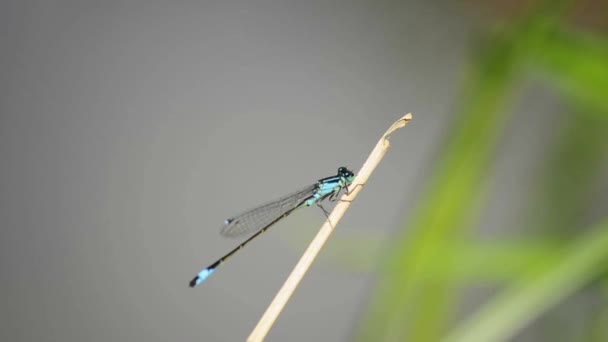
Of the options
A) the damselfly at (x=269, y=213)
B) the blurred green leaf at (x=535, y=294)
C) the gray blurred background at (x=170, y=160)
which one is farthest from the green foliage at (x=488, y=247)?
the gray blurred background at (x=170, y=160)

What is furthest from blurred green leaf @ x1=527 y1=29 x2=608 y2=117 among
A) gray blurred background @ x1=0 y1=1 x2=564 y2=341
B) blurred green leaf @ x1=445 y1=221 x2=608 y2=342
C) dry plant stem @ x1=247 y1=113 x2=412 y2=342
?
gray blurred background @ x1=0 y1=1 x2=564 y2=341

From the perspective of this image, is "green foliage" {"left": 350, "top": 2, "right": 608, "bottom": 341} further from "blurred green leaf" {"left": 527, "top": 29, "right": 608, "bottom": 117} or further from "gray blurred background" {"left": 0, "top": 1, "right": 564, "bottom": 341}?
"gray blurred background" {"left": 0, "top": 1, "right": 564, "bottom": 341}

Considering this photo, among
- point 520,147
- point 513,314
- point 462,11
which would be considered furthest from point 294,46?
point 513,314

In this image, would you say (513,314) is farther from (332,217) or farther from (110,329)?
(110,329)

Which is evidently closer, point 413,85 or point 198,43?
point 198,43

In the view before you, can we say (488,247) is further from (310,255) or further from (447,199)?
(310,255)

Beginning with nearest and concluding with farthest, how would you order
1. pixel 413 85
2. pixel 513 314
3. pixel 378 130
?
pixel 513 314 < pixel 378 130 < pixel 413 85

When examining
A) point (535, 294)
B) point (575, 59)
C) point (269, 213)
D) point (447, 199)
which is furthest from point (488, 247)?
point (269, 213)

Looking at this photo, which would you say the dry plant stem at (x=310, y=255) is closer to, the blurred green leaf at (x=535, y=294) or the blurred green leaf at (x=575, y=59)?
the blurred green leaf at (x=535, y=294)
